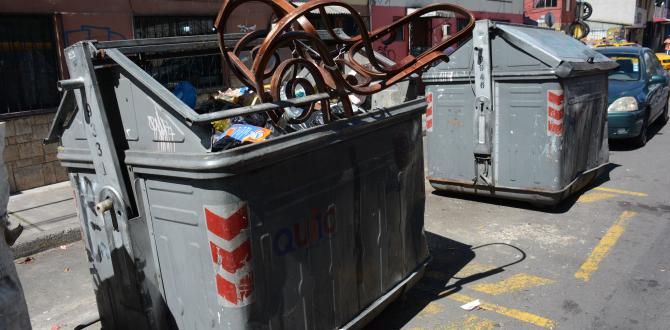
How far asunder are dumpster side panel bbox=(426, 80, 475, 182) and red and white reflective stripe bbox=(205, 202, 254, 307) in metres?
4.17

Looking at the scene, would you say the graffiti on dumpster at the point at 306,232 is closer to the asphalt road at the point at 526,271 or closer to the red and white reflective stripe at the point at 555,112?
the asphalt road at the point at 526,271

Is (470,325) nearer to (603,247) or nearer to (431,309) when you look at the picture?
(431,309)

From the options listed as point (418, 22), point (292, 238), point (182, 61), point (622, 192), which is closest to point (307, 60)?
point (292, 238)

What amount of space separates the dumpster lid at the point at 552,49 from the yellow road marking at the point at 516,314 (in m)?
2.64

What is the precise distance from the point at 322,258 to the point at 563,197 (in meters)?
3.95

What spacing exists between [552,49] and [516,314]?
3141 millimetres

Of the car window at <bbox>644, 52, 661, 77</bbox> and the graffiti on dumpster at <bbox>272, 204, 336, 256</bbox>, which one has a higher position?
the car window at <bbox>644, 52, 661, 77</bbox>

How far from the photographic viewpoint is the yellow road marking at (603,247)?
169 inches

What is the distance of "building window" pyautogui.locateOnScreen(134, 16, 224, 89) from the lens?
26.8 feet

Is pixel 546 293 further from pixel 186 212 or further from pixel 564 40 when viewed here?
pixel 564 40

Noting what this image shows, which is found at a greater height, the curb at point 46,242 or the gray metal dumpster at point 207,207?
the gray metal dumpster at point 207,207

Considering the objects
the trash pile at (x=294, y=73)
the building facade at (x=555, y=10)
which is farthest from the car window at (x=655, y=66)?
the building facade at (x=555, y=10)

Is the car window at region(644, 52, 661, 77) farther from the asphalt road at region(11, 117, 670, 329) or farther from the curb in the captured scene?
the curb

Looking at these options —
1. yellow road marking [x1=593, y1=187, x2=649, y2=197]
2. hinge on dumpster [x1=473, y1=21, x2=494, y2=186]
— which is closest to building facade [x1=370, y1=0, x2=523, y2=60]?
hinge on dumpster [x1=473, y1=21, x2=494, y2=186]
